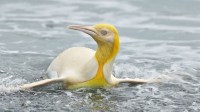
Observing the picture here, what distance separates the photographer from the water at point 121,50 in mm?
8406

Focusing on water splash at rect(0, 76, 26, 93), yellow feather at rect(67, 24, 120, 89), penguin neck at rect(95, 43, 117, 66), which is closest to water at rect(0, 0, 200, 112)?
water splash at rect(0, 76, 26, 93)

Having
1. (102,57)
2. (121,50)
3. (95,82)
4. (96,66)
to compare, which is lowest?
(121,50)

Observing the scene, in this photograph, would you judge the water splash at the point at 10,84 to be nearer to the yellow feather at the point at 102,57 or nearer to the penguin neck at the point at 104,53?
the yellow feather at the point at 102,57

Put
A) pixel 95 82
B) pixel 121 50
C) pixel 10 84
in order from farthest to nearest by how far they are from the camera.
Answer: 1. pixel 121 50
2. pixel 10 84
3. pixel 95 82

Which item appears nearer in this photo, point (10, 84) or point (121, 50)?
point (10, 84)

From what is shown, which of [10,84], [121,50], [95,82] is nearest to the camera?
[95,82]

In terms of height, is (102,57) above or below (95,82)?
above

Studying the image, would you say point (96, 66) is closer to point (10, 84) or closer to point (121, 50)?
point (10, 84)

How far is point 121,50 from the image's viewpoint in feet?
41.9

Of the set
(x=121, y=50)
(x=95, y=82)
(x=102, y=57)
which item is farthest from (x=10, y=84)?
(x=121, y=50)

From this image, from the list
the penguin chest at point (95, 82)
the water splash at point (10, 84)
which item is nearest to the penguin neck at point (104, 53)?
the penguin chest at point (95, 82)

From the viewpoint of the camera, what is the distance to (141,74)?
10.3 meters

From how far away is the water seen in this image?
841 cm

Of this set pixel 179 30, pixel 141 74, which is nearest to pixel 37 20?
pixel 179 30
